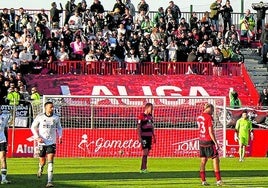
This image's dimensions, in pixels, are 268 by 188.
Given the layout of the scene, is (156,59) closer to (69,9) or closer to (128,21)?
(128,21)

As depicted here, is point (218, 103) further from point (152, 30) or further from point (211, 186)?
point (211, 186)

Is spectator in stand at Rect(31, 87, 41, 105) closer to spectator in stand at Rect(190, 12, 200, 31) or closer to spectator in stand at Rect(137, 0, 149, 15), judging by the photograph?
spectator in stand at Rect(137, 0, 149, 15)

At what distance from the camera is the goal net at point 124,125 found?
38.9 m

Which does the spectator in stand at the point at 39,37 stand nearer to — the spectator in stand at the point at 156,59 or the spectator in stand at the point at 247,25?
the spectator in stand at the point at 156,59

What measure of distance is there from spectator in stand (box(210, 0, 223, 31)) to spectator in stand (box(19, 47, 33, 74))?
11.4 m

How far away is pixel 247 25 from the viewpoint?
50656mm

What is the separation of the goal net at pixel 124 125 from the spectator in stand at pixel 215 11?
34.1 feet

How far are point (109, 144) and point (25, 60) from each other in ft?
21.3

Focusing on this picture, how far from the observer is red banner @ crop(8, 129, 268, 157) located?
127 feet

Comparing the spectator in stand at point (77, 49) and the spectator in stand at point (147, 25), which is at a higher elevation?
Result: the spectator in stand at point (147, 25)

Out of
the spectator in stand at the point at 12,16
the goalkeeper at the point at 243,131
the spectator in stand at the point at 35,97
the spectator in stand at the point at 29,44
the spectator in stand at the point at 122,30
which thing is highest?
the spectator in stand at the point at 12,16

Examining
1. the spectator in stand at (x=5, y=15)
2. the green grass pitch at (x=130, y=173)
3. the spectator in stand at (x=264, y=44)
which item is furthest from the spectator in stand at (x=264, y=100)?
the spectator in stand at (x=5, y=15)

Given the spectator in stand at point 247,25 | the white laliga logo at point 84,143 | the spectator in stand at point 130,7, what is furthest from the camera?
the spectator in stand at point 247,25

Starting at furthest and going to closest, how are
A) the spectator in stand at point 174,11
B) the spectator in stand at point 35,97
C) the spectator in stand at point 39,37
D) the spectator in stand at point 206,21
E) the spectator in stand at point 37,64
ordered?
the spectator in stand at point 174,11
the spectator in stand at point 206,21
the spectator in stand at point 39,37
the spectator in stand at point 37,64
the spectator in stand at point 35,97
